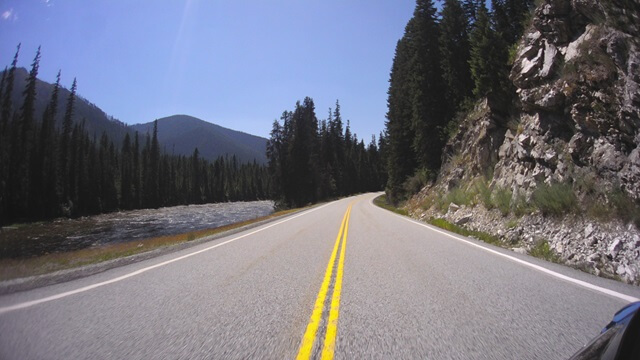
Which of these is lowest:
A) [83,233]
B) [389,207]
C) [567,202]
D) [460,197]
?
[83,233]

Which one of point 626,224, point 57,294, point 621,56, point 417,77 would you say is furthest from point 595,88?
point 417,77

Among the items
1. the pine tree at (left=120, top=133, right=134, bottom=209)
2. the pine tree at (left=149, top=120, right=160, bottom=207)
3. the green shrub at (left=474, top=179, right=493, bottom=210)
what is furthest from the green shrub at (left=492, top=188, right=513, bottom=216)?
the pine tree at (left=149, top=120, right=160, bottom=207)

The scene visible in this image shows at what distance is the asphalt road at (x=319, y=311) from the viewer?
2.95 metres

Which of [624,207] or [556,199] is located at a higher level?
[556,199]

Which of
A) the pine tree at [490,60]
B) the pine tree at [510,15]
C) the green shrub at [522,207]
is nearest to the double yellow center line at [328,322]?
the green shrub at [522,207]

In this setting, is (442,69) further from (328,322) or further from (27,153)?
(27,153)

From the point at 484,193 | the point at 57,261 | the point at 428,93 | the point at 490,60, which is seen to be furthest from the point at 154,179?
the point at 484,193

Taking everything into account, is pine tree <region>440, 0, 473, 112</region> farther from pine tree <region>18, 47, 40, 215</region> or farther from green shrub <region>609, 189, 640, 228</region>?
pine tree <region>18, 47, 40, 215</region>

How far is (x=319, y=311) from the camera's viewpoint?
3900 millimetres

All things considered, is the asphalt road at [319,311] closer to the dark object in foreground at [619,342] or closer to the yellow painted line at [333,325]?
the yellow painted line at [333,325]

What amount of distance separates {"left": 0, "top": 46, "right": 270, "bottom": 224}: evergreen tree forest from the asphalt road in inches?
2027

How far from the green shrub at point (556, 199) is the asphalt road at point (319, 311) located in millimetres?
2898

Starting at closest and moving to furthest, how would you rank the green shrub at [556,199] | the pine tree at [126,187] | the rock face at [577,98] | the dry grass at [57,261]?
the dry grass at [57,261] < the rock face at [577,98] < the green shrub at [556,199] < the pine tree at [126,187]

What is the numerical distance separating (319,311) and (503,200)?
10870 mm
